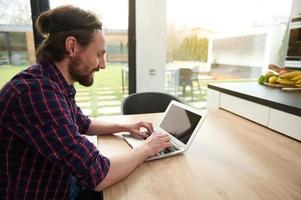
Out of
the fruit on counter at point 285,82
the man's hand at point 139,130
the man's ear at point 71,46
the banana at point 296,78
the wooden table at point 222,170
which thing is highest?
the man's ear at point 71,46

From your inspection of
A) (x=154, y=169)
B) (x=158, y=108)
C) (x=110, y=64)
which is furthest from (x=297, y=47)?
(x=154, y=169)

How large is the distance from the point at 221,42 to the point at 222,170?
2.55 metres

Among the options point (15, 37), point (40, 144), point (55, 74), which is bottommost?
point (40, 144)

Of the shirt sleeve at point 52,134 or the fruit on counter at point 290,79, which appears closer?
the shirt sleeve at point 52,134

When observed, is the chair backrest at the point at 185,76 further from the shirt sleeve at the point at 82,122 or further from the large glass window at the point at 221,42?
the shirt sleeve at the point at 82,122

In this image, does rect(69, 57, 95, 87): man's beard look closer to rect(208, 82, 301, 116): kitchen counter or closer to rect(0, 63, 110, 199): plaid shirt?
rect(0, 63, 110, 199): plaid shirt

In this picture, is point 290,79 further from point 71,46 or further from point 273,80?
point 71,46

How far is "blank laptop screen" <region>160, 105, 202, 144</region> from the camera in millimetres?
1084

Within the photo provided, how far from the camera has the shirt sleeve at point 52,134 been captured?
0.72m

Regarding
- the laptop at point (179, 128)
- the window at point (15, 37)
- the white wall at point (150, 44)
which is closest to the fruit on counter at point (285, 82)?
the laptop at point (179, 128)

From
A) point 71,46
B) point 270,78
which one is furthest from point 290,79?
point 71,46

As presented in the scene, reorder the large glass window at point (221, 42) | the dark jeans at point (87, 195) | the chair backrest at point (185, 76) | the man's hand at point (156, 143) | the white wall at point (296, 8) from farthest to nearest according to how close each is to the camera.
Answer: the chair backrest at point (185, 76) → the large glass window at point (221, 42) → the white wall at point (296, 8) → the dark jeans at point (87, 195) → the man's hand at point (156, 143)

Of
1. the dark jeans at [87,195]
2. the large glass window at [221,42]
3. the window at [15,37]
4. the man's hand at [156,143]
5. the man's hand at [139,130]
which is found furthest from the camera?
the large glass window at [221,42]

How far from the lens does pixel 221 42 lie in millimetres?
3100
